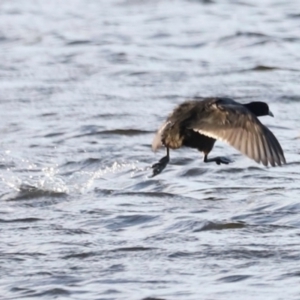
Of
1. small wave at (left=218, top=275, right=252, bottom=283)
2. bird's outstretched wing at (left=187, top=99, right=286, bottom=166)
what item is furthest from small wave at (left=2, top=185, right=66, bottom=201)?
small wave at (left=218, top=275, right=252, bottom=283)

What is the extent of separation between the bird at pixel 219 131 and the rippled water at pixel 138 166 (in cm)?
45

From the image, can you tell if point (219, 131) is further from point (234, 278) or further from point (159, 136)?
point (234, 278)

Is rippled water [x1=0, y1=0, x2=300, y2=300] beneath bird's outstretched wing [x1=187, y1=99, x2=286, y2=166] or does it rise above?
beneath

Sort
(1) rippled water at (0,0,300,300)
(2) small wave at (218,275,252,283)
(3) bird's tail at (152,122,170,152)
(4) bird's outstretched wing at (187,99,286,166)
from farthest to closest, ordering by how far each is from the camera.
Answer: (3) bird's tail at (152,122,170,152) < (4) bird's outstretched wing at (187,99,286,166) < (1) rippled water at (0,0,300,300) < (2) small wave at (218,275,252,283)

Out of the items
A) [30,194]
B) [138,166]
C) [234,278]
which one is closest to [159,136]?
[30,194]

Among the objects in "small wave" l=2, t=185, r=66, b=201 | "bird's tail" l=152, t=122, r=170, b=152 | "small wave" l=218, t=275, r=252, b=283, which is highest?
"bird's tail" l=152, t=122, r=170, b=152

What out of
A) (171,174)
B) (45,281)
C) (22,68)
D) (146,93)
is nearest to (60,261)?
(45,281)

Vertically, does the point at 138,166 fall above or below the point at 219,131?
below

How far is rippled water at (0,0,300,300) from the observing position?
6.75 meters

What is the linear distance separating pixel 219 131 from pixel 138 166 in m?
1.92

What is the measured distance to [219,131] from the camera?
7.72 metres

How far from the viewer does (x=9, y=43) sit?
15453 millimetres

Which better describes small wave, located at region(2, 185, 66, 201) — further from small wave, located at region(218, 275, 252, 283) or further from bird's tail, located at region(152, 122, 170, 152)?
small wave, located at region(218, 275, 252, 283)

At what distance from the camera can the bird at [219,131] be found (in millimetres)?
7527
